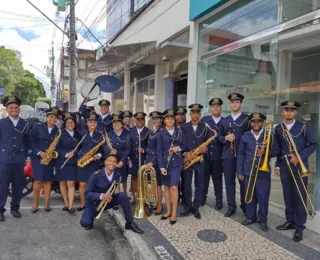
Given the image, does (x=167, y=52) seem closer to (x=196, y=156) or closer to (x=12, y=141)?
(x=196, y=156)

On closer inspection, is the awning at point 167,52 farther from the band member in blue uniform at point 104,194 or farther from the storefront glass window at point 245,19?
the band member in blue uniform at point 104,194

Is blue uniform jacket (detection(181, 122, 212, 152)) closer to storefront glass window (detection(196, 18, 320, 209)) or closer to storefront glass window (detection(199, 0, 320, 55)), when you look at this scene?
storefront glass window (detection(196, 18, 320, 209))

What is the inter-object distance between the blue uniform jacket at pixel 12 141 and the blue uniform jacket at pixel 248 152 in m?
3.61

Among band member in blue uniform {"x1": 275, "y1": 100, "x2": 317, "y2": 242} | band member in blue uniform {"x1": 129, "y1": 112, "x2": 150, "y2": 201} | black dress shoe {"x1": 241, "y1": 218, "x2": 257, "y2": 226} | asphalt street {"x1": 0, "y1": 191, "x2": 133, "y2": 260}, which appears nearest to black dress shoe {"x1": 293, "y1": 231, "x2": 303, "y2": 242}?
band member in blue uniform {"x1": 275, "y1": 100, "x2": 317, "y2": 242}

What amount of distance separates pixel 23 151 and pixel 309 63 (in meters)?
5.05

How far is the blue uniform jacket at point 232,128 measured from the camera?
15.3 ft

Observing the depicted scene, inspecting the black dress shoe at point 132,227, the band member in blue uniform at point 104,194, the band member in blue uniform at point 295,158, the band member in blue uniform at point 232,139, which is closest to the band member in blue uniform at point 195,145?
the band member in blue uniform at point 232,139

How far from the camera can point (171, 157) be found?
447 centimetres

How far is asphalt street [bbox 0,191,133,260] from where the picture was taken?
12.3ft

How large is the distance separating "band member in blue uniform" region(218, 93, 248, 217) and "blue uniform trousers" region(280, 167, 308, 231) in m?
0.70

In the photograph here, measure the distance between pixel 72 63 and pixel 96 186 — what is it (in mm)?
7963

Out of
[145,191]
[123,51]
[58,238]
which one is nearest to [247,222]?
[145,191]

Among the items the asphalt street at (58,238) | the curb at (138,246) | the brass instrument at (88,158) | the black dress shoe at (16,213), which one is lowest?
the asphalt street at (58,238)

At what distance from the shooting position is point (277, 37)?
5449 millimetres
